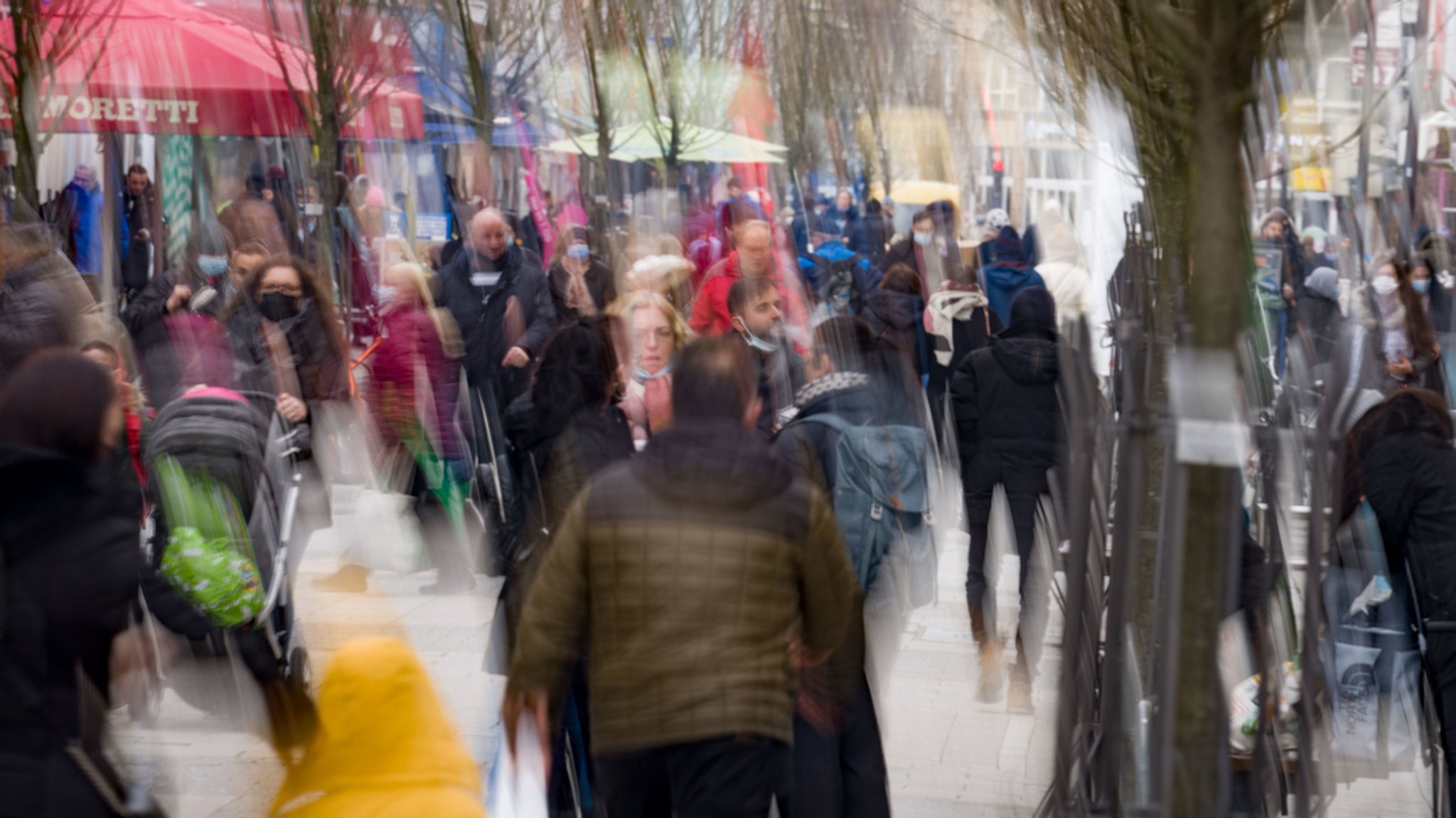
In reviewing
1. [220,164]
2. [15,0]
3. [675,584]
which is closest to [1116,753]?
[675,584]

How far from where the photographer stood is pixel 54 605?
3.61 meters

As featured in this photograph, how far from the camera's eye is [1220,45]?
13.0 feet

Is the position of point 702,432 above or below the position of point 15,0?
below

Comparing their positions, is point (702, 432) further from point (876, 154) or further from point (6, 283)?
point (876, 154)

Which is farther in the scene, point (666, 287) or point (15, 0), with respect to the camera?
point (15, 0)

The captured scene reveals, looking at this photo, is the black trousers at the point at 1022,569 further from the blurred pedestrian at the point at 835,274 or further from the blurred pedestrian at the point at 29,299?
the blurred pedestrian at the point at 835,274

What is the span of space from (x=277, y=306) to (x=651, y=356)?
236cm

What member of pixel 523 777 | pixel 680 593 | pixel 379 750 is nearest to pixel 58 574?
pixel 379 750

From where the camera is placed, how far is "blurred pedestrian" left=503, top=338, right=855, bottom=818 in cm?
394

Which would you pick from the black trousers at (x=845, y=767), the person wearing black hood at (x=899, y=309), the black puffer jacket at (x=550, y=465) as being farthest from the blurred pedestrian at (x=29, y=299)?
the person wearing black hood at (x=899, y=309)

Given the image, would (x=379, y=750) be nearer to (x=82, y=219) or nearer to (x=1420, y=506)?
(x=1420, y=506)

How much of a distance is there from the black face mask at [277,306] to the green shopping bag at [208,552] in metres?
2.12

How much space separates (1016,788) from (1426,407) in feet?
7.10

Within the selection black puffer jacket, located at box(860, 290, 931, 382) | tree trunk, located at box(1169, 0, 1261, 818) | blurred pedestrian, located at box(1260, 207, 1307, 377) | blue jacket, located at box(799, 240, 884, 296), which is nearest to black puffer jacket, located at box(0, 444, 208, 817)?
tree trunk, located at box(1169, 0, 1261, 818)
